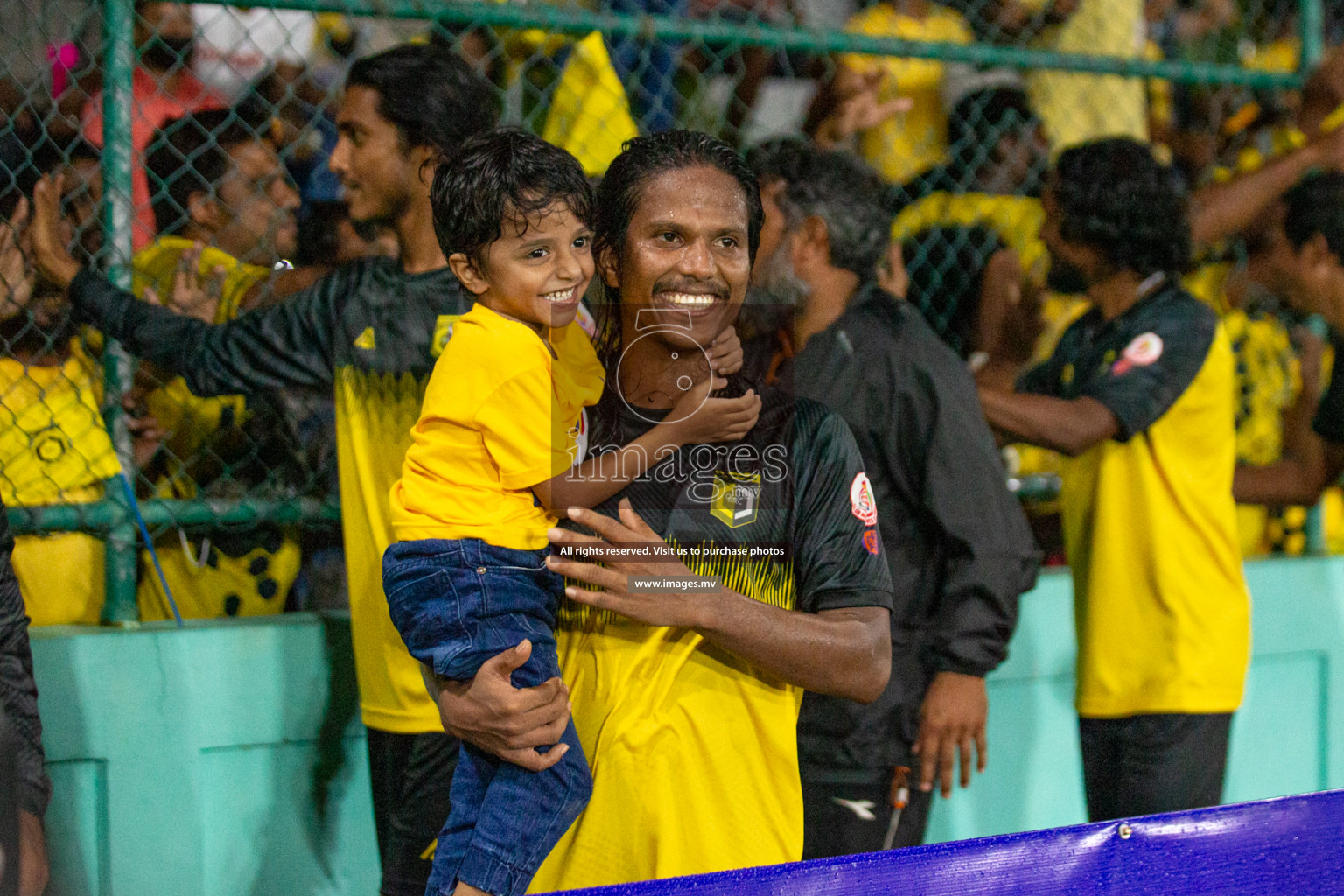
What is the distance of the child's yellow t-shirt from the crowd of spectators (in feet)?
2.23

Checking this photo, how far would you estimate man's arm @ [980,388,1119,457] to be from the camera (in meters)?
2.56

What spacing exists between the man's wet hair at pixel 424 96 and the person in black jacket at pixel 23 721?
0.89 m

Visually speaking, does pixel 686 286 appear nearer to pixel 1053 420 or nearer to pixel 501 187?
pixel 501 187

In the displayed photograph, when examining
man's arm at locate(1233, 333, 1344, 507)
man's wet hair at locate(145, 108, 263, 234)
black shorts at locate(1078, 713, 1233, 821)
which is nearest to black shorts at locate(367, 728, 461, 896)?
man's wet hair at locate(145, 108, 263, 234)

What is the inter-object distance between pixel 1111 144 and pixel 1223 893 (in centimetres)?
167

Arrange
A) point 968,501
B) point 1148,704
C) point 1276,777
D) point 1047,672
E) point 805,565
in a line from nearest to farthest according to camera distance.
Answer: point 805,565, point 968,501, point 1148,704, point 1047,672, point 1276,777

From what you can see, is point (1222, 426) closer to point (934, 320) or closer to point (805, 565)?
point (934, 320)

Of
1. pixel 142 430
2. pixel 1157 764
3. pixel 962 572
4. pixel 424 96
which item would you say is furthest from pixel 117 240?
pixel 1157 764

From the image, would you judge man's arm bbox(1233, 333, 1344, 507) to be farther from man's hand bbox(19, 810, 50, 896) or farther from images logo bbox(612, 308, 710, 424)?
man's hand bbox(19, 810, 50, 896)

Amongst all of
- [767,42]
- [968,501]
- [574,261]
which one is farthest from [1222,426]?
[574,261]

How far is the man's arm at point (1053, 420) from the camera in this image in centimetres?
256

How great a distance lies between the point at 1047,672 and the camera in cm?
306

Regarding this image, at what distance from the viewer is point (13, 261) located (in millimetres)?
2322

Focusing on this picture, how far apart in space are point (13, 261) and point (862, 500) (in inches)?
68.5
